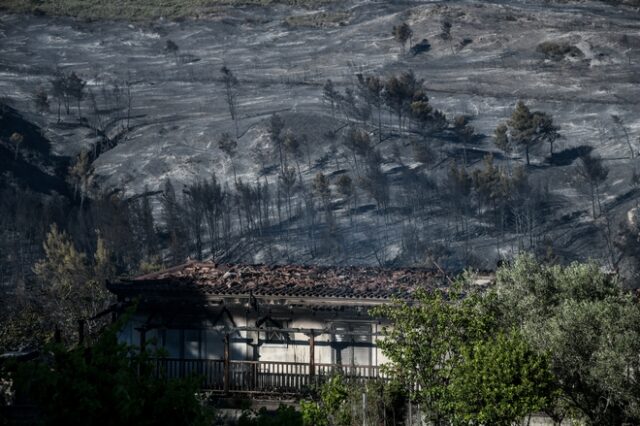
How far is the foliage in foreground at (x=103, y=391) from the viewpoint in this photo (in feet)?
34.9

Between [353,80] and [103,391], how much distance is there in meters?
101

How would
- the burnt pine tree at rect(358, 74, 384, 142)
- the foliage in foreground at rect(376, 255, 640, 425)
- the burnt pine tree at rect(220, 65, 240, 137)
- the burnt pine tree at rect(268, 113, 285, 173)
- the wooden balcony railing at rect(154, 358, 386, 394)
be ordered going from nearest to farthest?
the foliage in foreground at rect(376, 255, 640, 425)
the wooden balcony railing at rect(154, 358, 386, 394)
the burnt pine tree at rect(268, 113, 285, 173)
the burnt pine tree at rect(358, 74, 384, 142)
the burnt pine tree at rect(220, 65, 240, 137)

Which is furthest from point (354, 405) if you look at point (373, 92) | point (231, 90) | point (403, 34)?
point (403, 34)

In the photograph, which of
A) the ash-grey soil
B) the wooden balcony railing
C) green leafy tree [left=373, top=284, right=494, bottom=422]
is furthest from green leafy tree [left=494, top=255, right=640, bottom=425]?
the ash-grey soil

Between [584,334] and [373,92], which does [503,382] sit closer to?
[584,334]

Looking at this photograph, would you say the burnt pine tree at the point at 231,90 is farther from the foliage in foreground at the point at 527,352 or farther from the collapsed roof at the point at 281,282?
the foliage in foreground at the point at 527,352

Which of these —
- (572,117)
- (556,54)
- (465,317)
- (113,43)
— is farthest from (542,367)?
(113,43)

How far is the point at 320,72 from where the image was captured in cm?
11438

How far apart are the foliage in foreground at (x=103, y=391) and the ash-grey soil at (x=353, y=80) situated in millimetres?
55934

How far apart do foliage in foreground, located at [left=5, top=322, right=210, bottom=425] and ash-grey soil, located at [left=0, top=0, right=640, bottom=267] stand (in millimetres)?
55934

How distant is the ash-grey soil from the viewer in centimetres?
7775

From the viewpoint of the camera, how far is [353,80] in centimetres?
11044

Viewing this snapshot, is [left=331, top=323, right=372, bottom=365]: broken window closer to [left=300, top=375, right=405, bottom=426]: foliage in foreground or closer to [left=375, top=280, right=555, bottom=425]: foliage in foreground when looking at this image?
[left=300, top=375, right=405, bottom=426]: foliage in foreground

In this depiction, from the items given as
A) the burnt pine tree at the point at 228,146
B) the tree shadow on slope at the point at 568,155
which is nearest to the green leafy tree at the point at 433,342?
the tree shadow on slope at the point at 568,155
